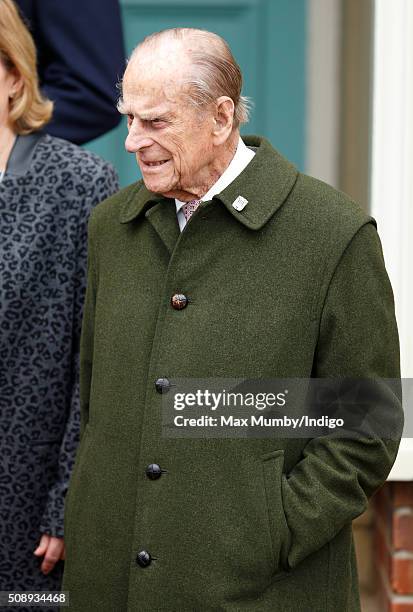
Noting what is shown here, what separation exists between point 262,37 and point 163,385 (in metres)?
2.09

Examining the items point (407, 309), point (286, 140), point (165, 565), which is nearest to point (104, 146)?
point (286, 140)

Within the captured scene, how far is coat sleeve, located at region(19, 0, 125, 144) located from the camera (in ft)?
9.14

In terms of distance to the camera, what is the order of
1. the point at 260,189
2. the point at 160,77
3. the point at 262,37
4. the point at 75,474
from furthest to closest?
the point at 262,37 < the point at 75,474 < the point at 260,189 < the point at 160,77

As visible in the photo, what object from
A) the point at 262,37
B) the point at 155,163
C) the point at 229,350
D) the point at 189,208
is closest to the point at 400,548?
the point at 229,350

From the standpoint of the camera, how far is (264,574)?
6.70 feet

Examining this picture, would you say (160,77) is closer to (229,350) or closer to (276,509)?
(229,350)

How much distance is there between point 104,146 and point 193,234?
1.86 meters

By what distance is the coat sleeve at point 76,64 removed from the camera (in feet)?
9.14

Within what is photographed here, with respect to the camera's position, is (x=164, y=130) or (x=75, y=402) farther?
(x=75, y=402)

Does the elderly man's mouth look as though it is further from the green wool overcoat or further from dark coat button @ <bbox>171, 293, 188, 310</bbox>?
dark coat button @ <bbox>171, 293, 188, 310</bbox>

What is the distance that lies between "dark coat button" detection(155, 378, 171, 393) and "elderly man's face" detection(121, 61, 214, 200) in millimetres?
356

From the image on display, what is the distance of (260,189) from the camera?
2.12 m

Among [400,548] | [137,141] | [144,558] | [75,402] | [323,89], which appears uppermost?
[323,89]

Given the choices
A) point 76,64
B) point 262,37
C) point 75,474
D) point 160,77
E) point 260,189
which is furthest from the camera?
point 262,37
